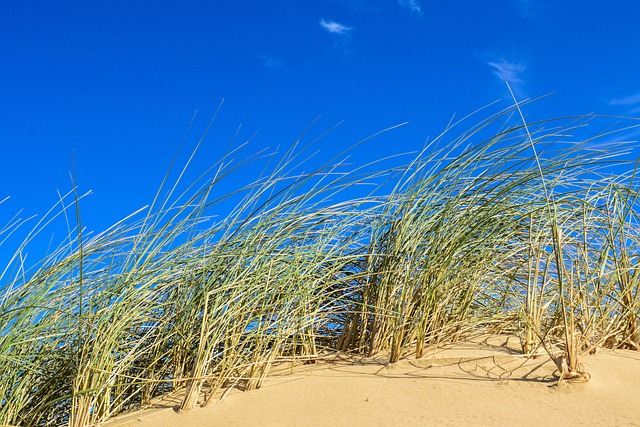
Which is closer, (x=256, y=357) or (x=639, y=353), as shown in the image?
(x=256, y=357)

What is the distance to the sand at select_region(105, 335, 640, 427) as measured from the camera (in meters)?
1.95

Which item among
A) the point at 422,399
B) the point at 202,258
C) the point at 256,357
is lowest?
the point at 422,399

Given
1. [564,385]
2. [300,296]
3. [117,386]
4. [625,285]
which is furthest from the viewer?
[625,285]

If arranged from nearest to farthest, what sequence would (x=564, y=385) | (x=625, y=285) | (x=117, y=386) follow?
(x=564, y=385) < (x=117, y=386) < (x=625, y=285)

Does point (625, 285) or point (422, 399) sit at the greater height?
point (625, 285)

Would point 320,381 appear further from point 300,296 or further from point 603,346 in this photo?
point 603,346

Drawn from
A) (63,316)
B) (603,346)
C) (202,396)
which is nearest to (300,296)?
(202,396)

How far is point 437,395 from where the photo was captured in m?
2.11

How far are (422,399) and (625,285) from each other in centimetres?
120

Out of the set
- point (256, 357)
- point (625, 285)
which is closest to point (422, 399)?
point (256, 357)

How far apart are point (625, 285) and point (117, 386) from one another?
211 cm

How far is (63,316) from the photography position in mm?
2637

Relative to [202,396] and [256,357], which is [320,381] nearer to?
[256,357]

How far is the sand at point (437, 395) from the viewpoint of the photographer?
1950mm
